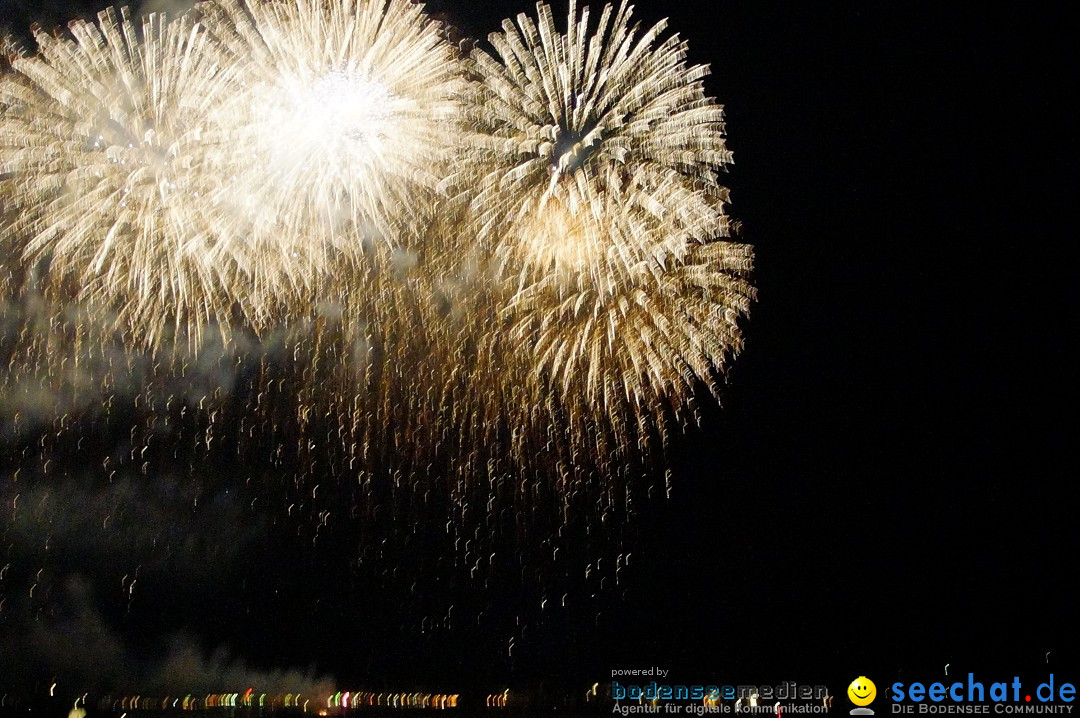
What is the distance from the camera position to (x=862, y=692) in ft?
69.1

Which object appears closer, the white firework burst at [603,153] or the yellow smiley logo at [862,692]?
the white firework burst at [603,153]

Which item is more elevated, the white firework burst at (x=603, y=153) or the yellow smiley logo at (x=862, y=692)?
the white firework burst at (x=603, y=153)

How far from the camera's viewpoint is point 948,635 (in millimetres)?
25531

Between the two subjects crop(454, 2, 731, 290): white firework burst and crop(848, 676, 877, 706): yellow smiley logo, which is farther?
crop(848, 676, 877, 706): yellow smiley logo

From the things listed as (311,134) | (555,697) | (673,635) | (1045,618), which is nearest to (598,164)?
(311,134)

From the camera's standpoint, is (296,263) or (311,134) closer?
(311,134)

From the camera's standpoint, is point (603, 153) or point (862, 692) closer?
point (603, 153)

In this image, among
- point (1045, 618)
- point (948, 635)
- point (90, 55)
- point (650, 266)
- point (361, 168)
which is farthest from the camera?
point (948, 635)

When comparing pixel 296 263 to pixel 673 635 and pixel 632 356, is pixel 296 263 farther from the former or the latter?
pixel 673 635

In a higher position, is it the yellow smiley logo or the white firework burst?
the white firework burst

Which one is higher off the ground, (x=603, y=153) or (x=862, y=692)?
(x=603, y=153)

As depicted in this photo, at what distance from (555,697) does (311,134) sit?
30.5 m

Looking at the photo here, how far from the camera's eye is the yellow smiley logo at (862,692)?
66.2 ft

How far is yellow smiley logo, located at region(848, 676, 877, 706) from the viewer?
66.2ft
